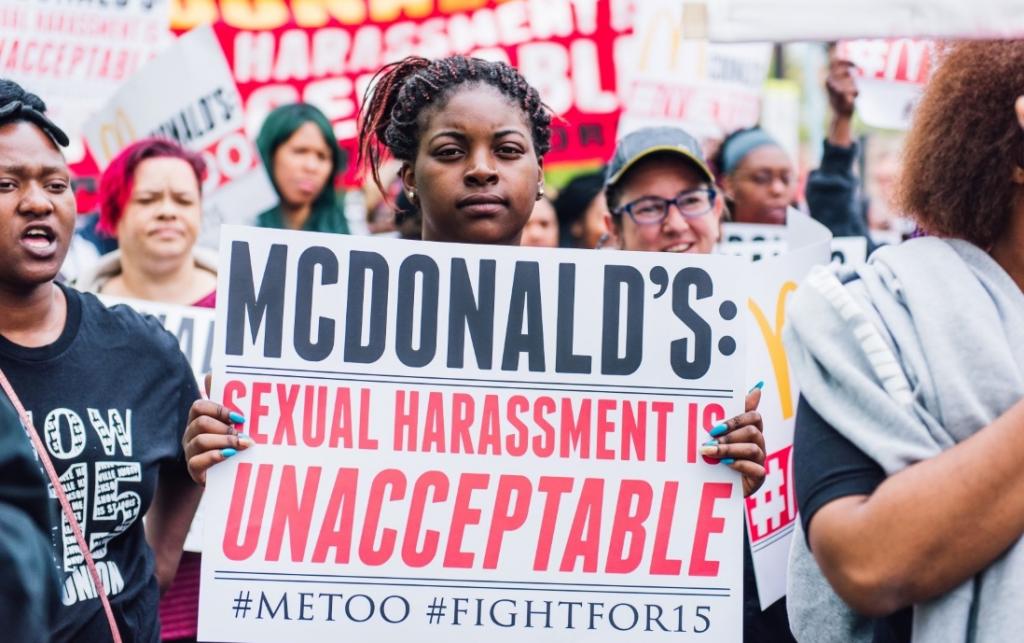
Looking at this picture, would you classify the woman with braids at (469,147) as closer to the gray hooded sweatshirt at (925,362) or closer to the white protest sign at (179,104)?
the gray hooded sweatshirt at (925,362)

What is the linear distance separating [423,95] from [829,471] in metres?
1.39

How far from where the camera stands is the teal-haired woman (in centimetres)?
652

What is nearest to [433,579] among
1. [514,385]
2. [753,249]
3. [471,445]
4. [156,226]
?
[471,445]

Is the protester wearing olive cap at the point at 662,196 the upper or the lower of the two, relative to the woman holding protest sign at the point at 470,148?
lower

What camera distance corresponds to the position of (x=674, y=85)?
23.9ft

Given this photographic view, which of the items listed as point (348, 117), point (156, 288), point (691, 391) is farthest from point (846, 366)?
point (348, 117)

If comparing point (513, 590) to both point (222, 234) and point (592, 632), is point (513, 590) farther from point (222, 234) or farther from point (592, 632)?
point (222, 234)

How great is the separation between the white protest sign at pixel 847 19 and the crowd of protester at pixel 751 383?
166mm

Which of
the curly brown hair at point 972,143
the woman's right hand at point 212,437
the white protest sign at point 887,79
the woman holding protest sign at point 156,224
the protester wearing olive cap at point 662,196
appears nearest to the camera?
the curly brown hair at point 972,143

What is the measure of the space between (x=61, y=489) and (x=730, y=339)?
135 centimetres

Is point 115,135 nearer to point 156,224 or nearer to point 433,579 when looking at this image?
point 156,224

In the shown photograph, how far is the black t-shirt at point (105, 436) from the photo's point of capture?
3.04 m

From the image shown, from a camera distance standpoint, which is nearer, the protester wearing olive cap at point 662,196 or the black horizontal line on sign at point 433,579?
the black horizontal line on sign at point 433,579

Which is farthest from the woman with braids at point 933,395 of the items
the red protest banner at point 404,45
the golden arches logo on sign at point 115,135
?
the red protest banner at point 404,45
